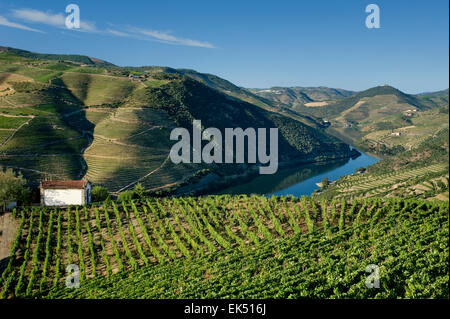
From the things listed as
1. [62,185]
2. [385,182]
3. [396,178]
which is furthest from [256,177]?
[62,185]

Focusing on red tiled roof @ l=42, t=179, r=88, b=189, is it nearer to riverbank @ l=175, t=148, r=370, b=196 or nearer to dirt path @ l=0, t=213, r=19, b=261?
dirt path @ l=0, t=213, r=19, b=261

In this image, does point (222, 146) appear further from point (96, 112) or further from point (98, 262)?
point (98, 262)

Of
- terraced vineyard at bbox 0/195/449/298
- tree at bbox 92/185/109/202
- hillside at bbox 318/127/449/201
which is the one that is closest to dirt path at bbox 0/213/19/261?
terraced vineyard at bbox 0/195/449/298

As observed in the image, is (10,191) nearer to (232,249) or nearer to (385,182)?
(232,249)

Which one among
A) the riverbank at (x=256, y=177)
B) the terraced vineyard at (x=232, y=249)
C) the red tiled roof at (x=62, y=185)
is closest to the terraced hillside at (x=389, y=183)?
the riverbank at (x=256, y=177)

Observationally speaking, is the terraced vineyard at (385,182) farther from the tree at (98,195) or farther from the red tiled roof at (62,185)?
the red tiled roof at (62,185)

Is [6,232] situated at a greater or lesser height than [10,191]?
lesser
